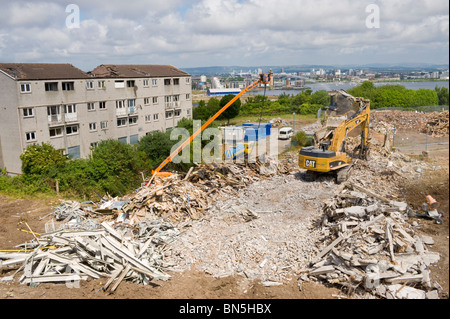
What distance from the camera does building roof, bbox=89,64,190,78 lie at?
1168 inches

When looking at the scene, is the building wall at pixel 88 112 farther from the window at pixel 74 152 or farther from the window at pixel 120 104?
the window at pixel 120 104

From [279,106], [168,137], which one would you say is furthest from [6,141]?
[279,106]

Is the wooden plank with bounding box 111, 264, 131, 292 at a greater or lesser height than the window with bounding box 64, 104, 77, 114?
lesser

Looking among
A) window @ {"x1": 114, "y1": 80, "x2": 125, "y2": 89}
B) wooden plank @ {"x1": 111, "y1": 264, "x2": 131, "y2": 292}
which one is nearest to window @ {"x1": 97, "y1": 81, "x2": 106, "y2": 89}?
window @ {"x1": 114, "y1": 80, "x2": 125, "y2": 89}

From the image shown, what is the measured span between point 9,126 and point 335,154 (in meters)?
20.4

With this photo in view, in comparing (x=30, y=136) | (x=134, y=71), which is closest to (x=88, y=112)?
(x=30, y=136)

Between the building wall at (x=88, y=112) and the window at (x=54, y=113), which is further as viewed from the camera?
the window at (x=54, y=113)

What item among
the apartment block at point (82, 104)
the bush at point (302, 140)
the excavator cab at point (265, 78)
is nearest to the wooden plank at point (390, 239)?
the excavator cab at point (265, 78)

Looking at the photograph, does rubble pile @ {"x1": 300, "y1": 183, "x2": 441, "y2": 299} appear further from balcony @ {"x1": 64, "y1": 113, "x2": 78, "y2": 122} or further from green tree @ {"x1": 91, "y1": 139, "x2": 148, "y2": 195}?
balcony @ {"x1": 64, "y1": 113, "x2": 78, "y2": 122}

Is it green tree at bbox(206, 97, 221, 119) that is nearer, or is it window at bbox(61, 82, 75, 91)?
window at bbox(61, 82, 75, 91)

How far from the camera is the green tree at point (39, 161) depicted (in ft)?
66.0

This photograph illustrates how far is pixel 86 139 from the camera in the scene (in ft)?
90.4

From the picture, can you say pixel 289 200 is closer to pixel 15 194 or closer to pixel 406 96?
pixel 15 194

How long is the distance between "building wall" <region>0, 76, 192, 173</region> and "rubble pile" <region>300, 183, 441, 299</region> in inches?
822
